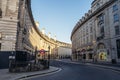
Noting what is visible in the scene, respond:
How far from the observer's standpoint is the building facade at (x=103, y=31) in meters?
43.6

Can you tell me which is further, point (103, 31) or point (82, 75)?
point (103, 31)

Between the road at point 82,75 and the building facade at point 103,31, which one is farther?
the building facade at point 103,31

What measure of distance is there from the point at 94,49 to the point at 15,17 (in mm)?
36119

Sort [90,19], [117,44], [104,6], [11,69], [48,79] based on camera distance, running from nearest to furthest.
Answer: [48,79] → [11,69] → [117,44] → [104,6] → [90,19]

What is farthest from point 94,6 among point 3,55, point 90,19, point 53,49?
point 53,49

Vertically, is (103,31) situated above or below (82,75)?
above

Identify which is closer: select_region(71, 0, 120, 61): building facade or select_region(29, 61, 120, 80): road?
select_region(29, 61, 120, 80): road

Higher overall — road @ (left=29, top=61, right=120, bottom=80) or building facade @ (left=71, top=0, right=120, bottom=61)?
building facade @ (left=71, top=0, right=120, bottom=61)

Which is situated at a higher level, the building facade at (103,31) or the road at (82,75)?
the building facade at (103,31)

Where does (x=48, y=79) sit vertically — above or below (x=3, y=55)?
below

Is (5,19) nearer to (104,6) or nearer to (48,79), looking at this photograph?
(48,79)

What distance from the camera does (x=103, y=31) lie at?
4991cm

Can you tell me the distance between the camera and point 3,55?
70.1 ft

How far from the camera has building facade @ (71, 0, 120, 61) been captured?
43.6 m
